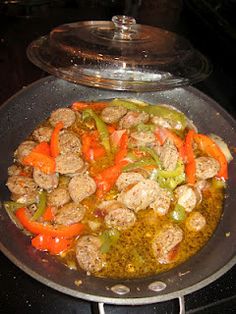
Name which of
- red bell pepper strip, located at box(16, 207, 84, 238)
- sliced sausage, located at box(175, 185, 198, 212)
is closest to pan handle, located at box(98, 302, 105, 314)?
red bell pepper strip, located at box(16, 207, 84, 238)

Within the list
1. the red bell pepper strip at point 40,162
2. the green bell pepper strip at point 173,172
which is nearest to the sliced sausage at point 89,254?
the red bell pepper strip at point 40,162

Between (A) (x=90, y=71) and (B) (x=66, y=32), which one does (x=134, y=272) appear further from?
(B) (x=66, y=32)

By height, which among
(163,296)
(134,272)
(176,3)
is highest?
(176,3)

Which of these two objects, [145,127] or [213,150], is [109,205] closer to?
[145,127]

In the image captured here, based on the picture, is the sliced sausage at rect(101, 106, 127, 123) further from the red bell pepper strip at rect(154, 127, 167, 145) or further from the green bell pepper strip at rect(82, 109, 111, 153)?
the red bell pepper strip at rect(154, 127, 167, 145)

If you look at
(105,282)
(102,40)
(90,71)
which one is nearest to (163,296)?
(105,282)

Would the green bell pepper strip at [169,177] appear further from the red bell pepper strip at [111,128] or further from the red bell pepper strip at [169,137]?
the red bell pepper strip at [111,128]
